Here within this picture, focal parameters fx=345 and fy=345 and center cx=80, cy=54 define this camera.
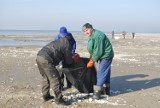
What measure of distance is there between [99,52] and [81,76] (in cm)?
86

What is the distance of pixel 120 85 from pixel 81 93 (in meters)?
2.09

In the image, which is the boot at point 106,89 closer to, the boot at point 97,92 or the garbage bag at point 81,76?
the garbage bag at point 81,76

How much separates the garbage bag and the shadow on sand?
0.75 meters

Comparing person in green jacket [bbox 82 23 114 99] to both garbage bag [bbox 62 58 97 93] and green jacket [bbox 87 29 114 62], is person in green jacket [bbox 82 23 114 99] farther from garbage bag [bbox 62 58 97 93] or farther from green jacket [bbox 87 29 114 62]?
garbage bag [bbox 62 58 97 93]

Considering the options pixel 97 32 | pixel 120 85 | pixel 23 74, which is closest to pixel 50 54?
pixel 97 32

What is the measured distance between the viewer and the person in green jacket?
8.80 meters

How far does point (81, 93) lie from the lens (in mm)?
9375

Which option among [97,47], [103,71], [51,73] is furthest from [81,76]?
[51,73]

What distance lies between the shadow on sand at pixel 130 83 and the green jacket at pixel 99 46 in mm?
1285

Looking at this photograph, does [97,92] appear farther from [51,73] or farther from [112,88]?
[112,88]

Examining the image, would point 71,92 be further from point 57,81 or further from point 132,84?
point 132,84

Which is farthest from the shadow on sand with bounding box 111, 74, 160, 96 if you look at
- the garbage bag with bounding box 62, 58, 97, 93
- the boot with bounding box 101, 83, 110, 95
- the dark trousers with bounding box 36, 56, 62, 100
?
the dark trousers with bounding box 36, 56, 62, 100

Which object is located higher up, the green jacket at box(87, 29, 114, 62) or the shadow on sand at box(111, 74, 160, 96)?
the green jacket at box(87, 29, 114, 62)

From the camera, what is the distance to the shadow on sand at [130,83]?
10219 millimetres
